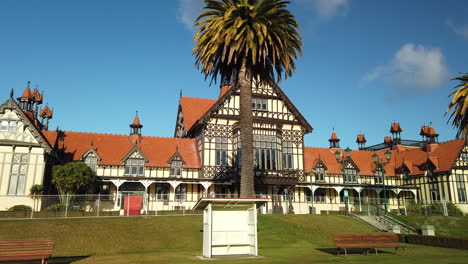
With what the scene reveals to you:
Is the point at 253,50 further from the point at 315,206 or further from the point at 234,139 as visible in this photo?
the point at 315,206

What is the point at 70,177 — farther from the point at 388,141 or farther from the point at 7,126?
the point at 388,141

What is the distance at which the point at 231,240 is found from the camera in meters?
17.4

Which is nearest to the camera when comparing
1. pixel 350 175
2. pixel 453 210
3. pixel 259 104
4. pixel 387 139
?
pixel 453 210

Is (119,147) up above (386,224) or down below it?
above

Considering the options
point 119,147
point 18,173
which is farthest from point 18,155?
point 119,147

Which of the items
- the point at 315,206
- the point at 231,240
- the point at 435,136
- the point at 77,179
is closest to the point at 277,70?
the point at 231,240

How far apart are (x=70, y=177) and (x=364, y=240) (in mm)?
25994

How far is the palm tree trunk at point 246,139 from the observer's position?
2417cm

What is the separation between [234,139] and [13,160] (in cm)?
2216

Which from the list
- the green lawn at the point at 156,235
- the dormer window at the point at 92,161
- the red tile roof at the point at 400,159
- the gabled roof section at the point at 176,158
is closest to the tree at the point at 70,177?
the dormer window at the point at 92,161

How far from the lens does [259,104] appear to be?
4503 centimetres

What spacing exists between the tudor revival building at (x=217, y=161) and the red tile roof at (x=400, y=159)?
181 mm

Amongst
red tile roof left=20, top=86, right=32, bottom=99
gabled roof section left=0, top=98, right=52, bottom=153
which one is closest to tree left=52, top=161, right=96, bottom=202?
gabled roof section left=0, top=98, right=52, bottom=153

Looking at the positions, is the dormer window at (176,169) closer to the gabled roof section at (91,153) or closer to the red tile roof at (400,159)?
the gabled roof section at (91,153)
